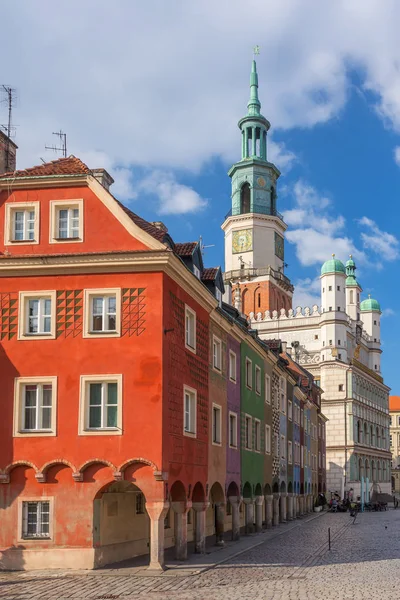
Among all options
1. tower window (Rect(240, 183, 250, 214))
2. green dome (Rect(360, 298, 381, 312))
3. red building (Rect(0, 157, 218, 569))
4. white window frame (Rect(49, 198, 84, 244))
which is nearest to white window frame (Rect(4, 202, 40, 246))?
red building (Rect(0, 157, 218, 569))

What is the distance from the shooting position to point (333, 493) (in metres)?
103

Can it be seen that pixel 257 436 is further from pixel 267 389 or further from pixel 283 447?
pixel 283 447

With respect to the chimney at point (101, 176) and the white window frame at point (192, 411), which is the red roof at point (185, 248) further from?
the white window frame at point (192, 411)

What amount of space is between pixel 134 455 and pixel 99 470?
A: 1.25 metres

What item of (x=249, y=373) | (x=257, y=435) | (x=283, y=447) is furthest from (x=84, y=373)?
(x=283, y=447)

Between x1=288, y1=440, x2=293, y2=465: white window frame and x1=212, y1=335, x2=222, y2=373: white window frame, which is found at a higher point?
→ x1=212, y1=335, x2=222, y2=373: white window frame

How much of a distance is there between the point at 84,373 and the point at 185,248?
8.10 meters

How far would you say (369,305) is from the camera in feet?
431

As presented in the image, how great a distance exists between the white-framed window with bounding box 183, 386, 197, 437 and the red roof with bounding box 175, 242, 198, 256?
218 inches

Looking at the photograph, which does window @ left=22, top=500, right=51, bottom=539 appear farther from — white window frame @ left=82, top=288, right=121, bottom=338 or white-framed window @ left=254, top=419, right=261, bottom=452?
white-framed window @ left=254, top=419, right=261, bottom=452

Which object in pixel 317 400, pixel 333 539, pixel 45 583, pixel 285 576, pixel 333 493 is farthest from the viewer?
pixel 333 493

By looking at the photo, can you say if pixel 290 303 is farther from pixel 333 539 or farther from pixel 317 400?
pixel 333 539

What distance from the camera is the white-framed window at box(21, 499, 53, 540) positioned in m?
27.9

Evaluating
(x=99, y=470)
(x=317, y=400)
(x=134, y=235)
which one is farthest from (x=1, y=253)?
(x=317, y=400)
